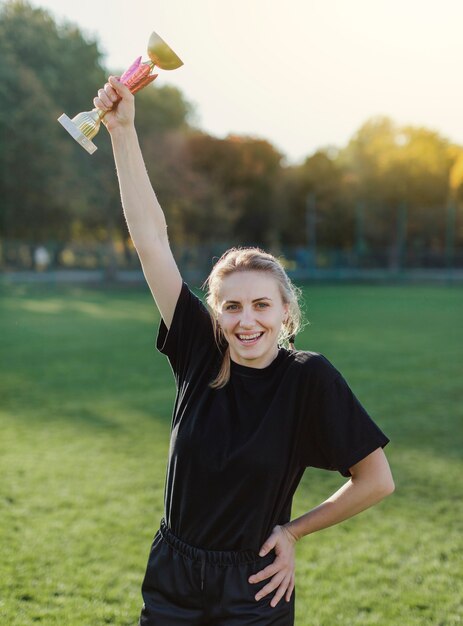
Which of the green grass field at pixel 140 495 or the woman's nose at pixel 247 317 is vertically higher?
the woman's nose at pixel 247 317

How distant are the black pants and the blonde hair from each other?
483 millimetres

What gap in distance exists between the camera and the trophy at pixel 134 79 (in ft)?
7.34

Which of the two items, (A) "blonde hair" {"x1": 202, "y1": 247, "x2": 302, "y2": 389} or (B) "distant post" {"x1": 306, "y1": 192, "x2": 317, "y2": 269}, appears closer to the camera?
(A) "blonde hair" {"x1": 202, "y1": 247, "x2": 302, "y2": 389}

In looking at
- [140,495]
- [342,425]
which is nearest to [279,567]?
[342,425]

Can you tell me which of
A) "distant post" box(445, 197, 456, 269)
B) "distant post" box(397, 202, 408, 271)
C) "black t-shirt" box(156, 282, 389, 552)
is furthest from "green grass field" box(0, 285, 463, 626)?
"distant post" box(397, 202, 408, 271)

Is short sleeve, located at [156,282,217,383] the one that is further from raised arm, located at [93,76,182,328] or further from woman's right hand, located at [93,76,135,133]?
woman's right hand, located at [93,76,135,133]

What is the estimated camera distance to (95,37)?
111 ft

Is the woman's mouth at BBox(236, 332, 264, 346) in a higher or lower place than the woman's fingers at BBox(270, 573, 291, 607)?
higher

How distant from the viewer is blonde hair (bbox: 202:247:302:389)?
2243 mm

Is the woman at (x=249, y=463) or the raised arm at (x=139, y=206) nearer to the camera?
the woman at (x=249, y=463)

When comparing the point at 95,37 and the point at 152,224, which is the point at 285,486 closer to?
the point at 152,224

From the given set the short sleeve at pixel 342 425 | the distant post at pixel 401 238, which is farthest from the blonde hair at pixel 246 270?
the distant post at pixel 401 238

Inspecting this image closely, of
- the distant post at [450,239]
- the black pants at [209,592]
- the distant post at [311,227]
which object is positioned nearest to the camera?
the black pants at [209,592]

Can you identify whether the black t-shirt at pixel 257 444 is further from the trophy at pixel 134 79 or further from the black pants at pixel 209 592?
the trophy at pixel 134 79
